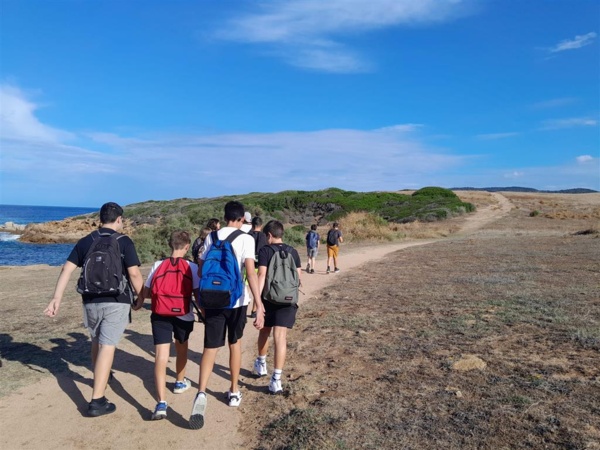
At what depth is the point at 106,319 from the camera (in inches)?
172

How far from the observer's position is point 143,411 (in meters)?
4.55

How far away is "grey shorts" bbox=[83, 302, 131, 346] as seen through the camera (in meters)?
4.36

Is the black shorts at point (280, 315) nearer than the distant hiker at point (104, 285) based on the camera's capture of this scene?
No

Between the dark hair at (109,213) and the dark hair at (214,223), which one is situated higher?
the dark hair at (109,213)

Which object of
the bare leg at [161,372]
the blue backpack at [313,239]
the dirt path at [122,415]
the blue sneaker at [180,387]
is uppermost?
the blue backpack at [313,239]

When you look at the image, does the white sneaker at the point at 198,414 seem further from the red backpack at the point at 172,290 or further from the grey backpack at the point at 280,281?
the grey backpack at the point at 280,281


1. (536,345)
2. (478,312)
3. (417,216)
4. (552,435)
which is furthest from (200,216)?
(552,435)

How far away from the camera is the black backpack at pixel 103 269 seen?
4.21 meters

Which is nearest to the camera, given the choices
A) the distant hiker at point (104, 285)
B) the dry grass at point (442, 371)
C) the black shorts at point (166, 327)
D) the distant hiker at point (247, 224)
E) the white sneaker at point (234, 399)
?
the dry grass at point (442, 371)

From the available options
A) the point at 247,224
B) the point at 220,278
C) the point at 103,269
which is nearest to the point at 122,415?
the point at 103,269

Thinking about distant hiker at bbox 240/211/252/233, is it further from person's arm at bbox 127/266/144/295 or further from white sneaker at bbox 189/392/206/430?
white sneaker at bbox 189/392/206/430

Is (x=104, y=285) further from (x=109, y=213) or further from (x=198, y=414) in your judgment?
(x=198, y=414)


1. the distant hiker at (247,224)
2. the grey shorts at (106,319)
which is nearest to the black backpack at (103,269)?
the grey shorts at (106,319)

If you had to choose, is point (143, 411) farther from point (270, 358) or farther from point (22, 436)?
point (270, 358)
